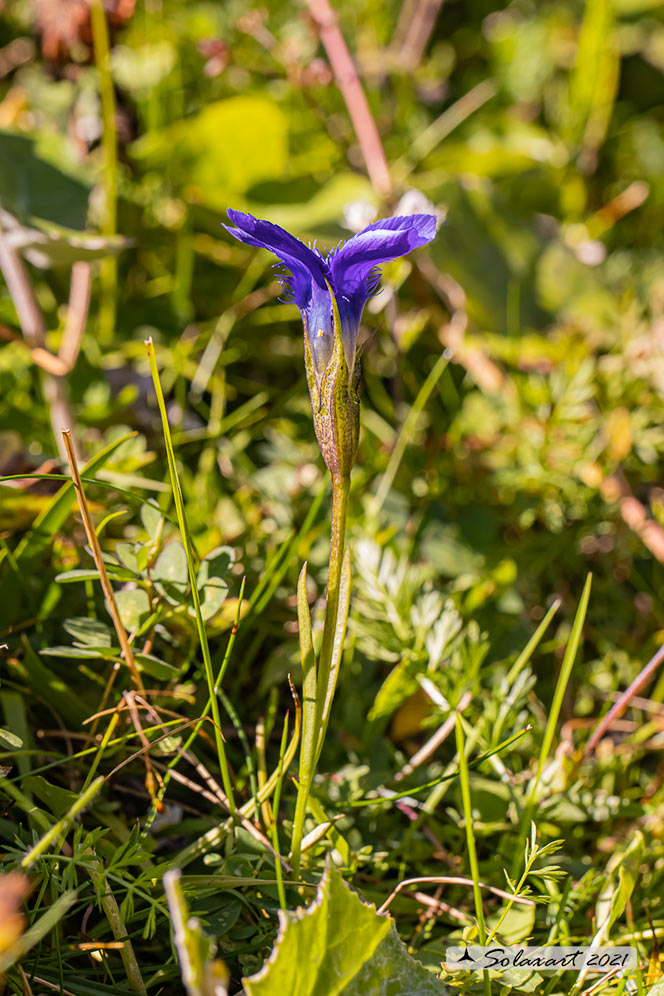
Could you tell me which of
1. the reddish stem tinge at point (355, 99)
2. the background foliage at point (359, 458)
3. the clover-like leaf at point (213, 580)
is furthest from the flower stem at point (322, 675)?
the reddish stem tinge at point (355, 99)

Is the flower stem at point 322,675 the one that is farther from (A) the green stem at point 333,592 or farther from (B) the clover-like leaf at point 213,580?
(B) the clover-like leaf at point 213,580

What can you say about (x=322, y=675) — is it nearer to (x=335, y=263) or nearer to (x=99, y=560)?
(x=99, y=560)

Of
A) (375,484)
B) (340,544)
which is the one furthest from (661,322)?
(340,544)

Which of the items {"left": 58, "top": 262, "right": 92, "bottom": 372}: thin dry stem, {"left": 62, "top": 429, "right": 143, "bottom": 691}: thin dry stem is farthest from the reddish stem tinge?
{"left": 62, "top": 429, "right": 143, "bottom": 691}: thin dry stem

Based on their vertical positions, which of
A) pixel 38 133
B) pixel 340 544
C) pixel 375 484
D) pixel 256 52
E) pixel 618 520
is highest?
pixel 256 52

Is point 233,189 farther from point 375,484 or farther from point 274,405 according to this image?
point 375,484
